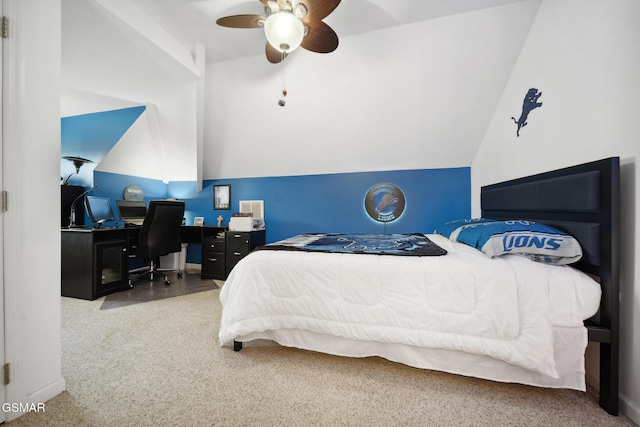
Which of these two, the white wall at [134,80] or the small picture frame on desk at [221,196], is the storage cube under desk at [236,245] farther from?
the white wall at [134,80]

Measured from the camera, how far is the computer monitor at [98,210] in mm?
3150

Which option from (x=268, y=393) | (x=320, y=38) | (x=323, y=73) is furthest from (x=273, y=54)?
(x=268, y=393)

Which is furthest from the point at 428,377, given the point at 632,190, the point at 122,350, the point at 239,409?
the point at 122,350

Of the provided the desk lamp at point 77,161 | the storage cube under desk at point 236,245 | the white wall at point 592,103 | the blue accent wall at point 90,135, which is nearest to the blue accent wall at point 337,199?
the storage cube under desk at point 236,245

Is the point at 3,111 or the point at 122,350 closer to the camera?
the point at 3,111

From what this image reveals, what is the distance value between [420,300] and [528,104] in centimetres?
219

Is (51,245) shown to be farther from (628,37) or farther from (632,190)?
(628,37)

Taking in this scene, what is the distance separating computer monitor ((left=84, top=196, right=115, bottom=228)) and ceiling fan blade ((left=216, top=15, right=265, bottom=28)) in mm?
2891

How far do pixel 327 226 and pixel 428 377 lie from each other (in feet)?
8.79

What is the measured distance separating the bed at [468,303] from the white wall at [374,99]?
5.07 feet

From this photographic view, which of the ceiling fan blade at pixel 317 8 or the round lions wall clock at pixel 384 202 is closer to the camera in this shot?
the ceiling fan blade at pixel 317 8

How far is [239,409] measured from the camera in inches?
50.2

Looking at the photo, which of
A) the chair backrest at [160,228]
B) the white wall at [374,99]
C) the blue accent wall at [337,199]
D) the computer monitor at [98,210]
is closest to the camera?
the white wall at [374,99]
